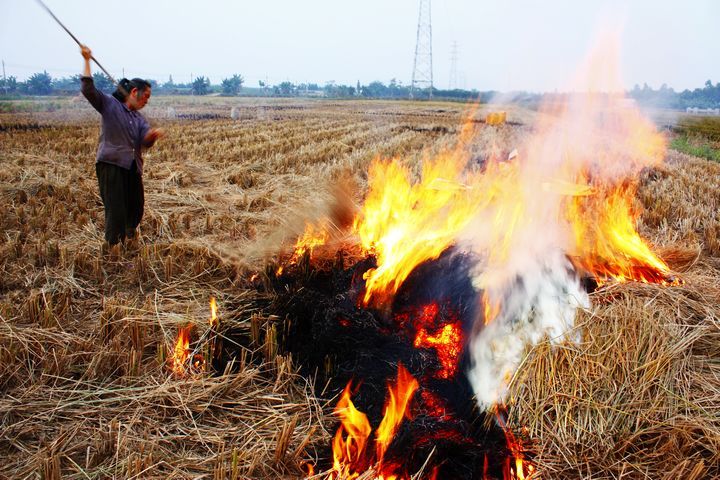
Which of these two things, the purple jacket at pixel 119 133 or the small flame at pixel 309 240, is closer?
the small flame at pixel 309 240

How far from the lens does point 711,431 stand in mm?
2234

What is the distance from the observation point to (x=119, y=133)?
14.9ft

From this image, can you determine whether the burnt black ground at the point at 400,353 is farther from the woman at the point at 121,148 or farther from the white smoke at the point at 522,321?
the woman at the point at 121,148

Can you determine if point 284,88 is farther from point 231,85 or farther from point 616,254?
point 616,254

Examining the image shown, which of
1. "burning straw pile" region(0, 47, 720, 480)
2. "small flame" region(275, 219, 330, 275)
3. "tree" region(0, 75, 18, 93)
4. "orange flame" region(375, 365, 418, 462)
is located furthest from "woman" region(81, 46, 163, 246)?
"tree" region(0, 75, 18, 93)

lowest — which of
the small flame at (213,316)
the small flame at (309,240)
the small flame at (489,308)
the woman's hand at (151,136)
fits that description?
the small flame at (213,316)

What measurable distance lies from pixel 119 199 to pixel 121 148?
0.50m

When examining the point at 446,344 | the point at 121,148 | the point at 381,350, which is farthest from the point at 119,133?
the point at 446,344

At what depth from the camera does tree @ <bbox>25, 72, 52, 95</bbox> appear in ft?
148

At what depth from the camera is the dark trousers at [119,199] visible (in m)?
4.60

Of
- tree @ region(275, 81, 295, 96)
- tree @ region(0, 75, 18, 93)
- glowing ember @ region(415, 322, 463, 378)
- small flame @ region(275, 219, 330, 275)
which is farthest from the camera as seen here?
tree @ region(275, 81, 295, 96)

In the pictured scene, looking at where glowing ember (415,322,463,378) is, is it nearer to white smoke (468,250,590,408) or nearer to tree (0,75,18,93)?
white smoke (468,250,590,408)

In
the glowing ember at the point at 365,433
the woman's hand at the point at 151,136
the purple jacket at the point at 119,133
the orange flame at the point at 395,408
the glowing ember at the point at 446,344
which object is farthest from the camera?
the woman's hand at the point at 151,136

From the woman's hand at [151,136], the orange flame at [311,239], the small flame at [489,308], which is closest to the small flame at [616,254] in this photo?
the small flame at [489,308]
